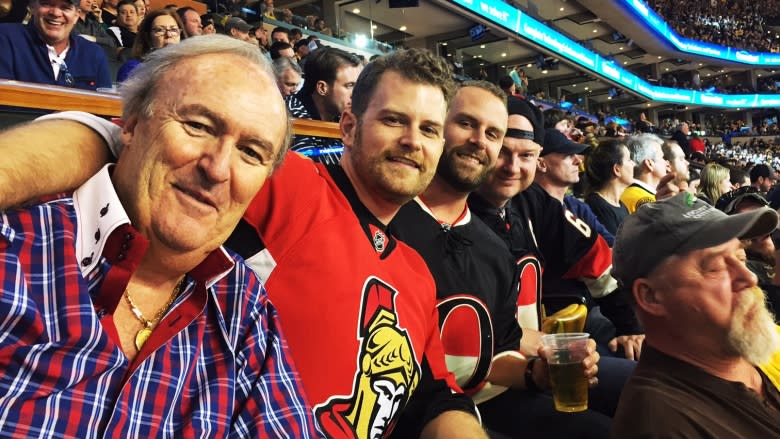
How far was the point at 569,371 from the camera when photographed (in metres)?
1.65

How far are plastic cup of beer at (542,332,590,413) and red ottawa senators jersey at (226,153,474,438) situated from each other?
1.32ft

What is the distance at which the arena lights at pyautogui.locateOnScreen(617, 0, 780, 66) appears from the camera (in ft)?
64.1

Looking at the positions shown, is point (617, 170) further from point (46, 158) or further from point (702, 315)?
point (46, 158)

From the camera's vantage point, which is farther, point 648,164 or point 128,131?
point 648,164

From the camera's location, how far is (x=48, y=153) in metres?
0.84

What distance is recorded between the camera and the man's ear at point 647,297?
1.59m

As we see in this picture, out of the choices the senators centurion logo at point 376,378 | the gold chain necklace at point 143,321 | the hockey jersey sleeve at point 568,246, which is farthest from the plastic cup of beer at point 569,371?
the gold chain necklace at point 143,321

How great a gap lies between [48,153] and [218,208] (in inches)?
11.0

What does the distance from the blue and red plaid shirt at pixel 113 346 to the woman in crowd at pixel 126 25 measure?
438cm

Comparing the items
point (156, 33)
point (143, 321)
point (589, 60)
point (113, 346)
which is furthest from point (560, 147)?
point (589, 60)

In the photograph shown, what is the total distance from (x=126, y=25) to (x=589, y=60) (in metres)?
18.7

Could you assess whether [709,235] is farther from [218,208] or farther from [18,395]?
[18,395]

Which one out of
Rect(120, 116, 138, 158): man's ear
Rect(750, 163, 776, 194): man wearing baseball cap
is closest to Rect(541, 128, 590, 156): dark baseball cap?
Rect(120, 116, 138, 158): man's ear

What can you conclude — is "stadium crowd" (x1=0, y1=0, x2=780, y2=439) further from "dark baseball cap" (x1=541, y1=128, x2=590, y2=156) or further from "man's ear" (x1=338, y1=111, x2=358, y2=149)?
"dark baseball cap" (x1=541, y1=128, x2=590, y2=156)
